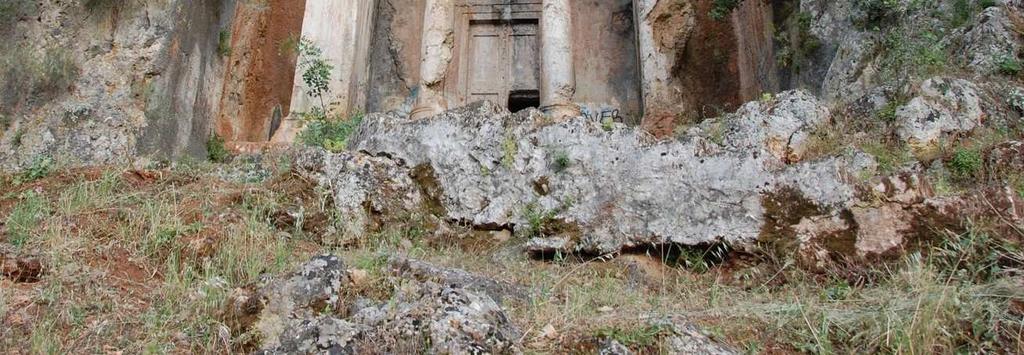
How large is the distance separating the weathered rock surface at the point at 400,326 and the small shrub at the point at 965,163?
4.09 m

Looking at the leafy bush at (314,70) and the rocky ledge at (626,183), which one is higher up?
the leafy bush at (314,70)

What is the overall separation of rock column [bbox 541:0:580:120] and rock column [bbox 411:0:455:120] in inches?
52.6

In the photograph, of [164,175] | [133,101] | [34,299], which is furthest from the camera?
[133,101]

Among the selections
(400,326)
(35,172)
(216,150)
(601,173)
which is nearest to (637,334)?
(400,326)

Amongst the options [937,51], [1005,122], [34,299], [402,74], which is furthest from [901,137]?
[402,74]

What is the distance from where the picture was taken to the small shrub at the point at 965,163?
6422mm

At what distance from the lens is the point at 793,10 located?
11180mm

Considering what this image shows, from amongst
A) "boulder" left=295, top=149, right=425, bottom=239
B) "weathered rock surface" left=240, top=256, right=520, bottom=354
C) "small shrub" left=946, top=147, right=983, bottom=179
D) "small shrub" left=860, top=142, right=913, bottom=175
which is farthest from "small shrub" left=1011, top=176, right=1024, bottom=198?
"boulder" left=295, top=149, right=425, bottom=239

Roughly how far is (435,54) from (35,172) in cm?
535

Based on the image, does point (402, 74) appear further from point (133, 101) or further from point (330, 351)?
point (330, 351)

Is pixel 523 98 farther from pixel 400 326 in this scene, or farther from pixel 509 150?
pixel 400 326

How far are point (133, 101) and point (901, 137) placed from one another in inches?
341

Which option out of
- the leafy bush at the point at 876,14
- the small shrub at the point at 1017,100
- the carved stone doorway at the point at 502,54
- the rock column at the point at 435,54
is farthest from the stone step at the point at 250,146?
the small shrub at the point at 1017,100

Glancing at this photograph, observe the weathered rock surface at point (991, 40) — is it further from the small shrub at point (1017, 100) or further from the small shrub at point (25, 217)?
the small shrub at point (25, 217)
